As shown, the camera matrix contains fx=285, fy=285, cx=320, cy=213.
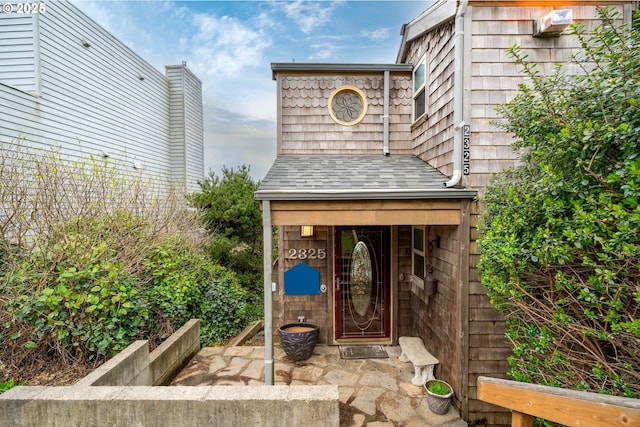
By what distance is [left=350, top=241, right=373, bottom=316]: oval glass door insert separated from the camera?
500 centimetres

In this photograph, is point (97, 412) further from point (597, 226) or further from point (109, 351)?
point (597, 226)

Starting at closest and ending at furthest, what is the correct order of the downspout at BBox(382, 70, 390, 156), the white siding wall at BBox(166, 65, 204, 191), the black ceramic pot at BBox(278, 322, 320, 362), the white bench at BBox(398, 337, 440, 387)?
the white bench at BBox(398, 337, 440, 387) → the black ceramic pot at BBox(278, 322, 320, 362) → the downspout at BBox(382, 70, 390, 156) → the white siding wall at BBox(166, 65, 204, 191)

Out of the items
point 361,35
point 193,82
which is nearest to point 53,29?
point 193,82

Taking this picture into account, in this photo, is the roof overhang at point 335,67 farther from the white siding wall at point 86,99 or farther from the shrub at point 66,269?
the white siding wall at point 86,99

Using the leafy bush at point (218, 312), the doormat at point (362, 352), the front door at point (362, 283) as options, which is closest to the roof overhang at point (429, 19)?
the front door at point (362, 283)

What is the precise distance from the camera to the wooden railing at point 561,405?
1263mm

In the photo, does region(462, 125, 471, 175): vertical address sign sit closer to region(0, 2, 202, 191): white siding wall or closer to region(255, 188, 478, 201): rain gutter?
region(255, 188, 478, 201): rain gutter

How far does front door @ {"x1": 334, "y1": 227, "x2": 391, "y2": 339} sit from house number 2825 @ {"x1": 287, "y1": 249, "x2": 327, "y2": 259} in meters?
0.26

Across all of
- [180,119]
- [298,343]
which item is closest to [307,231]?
[298,343]

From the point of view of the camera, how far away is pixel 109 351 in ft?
11.2

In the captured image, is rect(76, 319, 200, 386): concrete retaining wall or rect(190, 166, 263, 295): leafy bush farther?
rect(190, 166, 263, 295): leafy bush

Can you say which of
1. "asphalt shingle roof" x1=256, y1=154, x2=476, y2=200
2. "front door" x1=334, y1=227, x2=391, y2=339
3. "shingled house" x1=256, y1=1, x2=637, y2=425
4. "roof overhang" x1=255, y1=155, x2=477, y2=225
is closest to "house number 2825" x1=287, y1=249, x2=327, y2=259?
"shingled house" x1=256, y1=1, x2=637, y2=425

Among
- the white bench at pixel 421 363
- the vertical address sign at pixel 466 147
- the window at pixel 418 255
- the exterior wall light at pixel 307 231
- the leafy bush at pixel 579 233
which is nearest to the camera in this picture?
the leafy bush at pixel 579 233

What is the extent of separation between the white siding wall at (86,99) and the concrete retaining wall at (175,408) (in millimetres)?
5123
